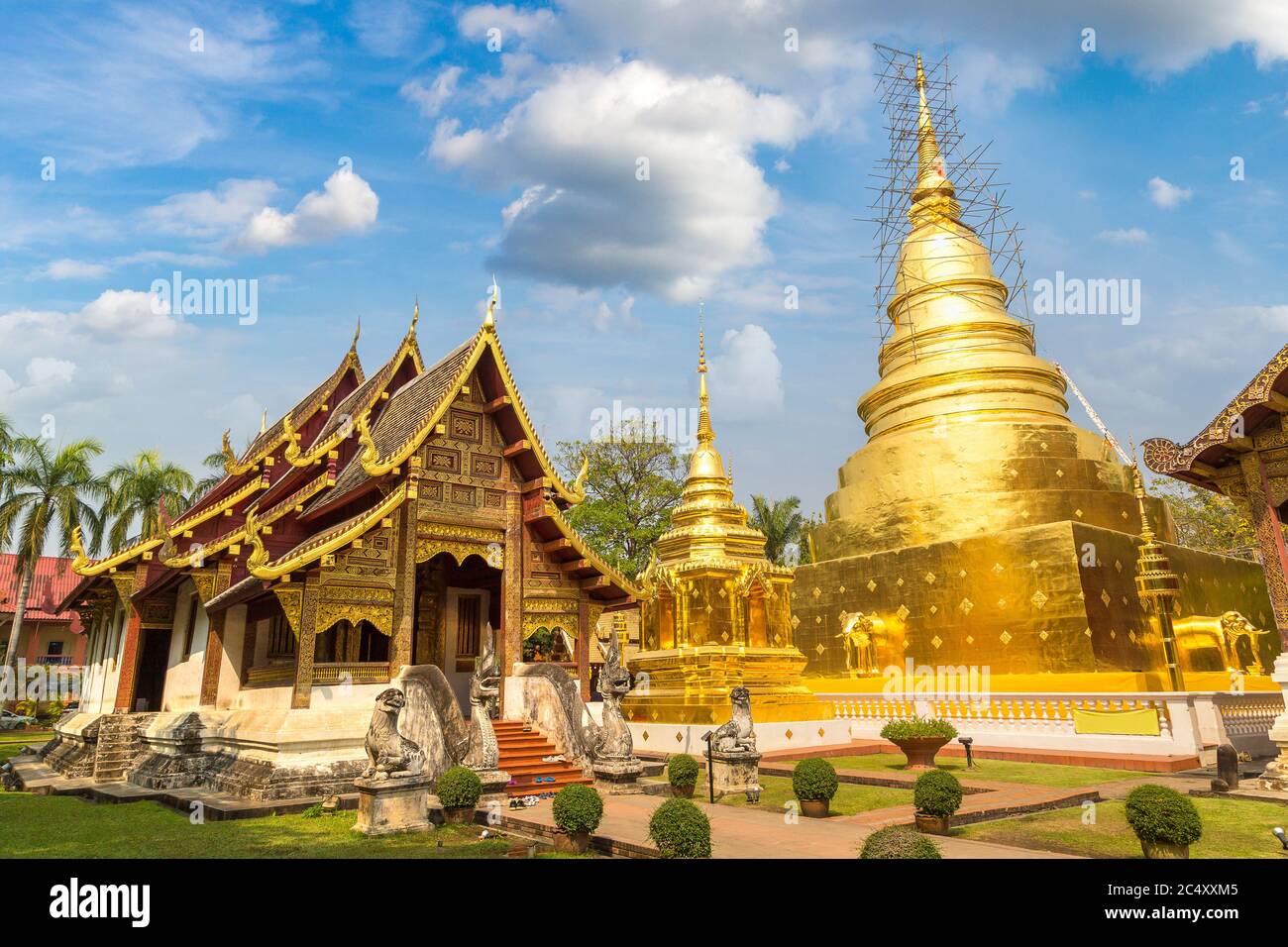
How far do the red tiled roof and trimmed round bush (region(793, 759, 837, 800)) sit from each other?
139ft

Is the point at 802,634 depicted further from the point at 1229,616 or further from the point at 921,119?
the point at 921,119

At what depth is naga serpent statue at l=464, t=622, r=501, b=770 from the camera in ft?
38.7

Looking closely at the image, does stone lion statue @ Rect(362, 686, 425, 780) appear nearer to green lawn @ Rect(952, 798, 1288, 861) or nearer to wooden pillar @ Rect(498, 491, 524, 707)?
wooden pillar @ Rect(498, 491, 524, 707)

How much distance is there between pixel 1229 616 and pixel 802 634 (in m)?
11.4

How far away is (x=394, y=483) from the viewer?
1368cm

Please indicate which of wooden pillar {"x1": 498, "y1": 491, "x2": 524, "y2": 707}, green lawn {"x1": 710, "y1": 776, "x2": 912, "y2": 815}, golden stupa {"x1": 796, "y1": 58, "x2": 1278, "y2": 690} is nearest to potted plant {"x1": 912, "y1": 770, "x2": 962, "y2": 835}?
green lawn {"x1": 710, "y1": 776, "x2": 912, "y2": 815}

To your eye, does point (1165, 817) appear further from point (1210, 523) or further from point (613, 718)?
point (1210, 523)

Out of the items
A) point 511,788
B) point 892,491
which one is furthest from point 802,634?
point 511,788

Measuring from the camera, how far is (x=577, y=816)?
8.34m

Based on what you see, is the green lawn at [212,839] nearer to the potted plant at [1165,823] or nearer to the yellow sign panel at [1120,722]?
the potted plant at [1165,823]

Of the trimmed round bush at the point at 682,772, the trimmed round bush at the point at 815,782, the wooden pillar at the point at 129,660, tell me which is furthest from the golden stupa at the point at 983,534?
the wooden pillar at the point at 129,660

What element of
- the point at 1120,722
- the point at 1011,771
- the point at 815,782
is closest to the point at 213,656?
the point at 815,782

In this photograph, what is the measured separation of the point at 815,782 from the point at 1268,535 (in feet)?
24.3
